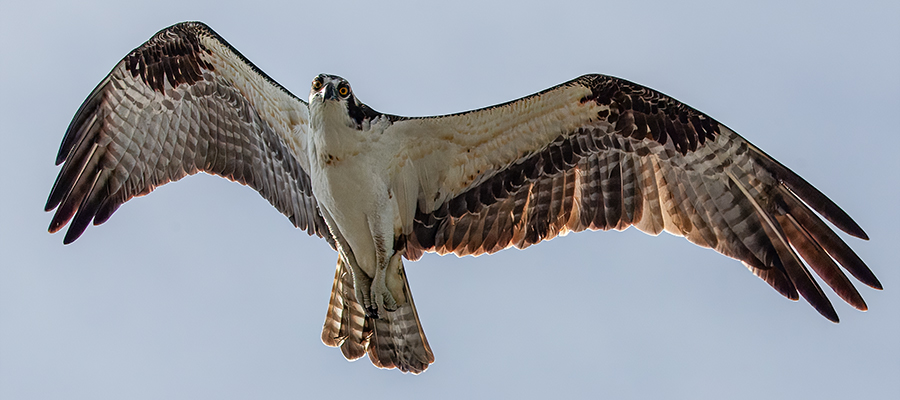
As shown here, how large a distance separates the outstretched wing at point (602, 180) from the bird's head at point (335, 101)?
0.55 meters

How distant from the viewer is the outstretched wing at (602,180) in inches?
332

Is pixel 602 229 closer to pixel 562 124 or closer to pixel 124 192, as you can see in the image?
pixel 562 124

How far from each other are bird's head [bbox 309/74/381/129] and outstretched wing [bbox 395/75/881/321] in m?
0.55

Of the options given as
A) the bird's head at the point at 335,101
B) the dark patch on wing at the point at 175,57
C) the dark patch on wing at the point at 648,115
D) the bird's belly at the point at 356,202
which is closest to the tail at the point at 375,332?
the bird's belly at the point at 356,202

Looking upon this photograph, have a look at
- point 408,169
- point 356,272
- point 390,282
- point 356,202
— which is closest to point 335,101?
point 356,202

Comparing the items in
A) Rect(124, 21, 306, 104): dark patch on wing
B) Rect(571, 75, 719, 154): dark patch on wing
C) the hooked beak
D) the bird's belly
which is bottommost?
the bird's belly

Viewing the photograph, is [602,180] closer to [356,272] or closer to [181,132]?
[356,272]

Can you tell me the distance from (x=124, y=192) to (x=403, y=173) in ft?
10.1

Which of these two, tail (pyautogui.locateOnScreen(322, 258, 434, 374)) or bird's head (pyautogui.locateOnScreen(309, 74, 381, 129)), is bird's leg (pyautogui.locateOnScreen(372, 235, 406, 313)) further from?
bird's head (pyautogui.locateOnScreen(309, 74, 381, 129))

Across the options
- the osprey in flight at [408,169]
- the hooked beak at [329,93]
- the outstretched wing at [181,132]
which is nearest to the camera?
the hooked beak at [329,93]

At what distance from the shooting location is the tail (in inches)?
356

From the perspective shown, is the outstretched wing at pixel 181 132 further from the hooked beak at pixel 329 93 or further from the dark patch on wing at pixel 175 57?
the hooked beak at pixel 329 93

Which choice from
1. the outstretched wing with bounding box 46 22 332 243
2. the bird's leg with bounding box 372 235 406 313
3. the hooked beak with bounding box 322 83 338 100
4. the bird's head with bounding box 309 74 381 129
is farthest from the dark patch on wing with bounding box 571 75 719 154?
the outstretched wing with bounding box 46 22 332 243

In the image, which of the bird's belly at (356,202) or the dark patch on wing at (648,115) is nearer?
the bird's belly at (356,202)
